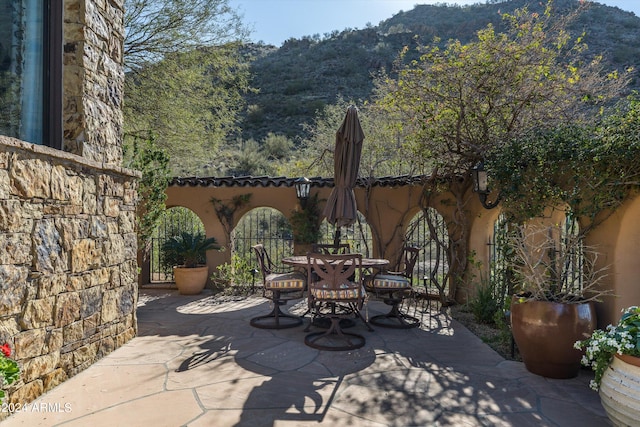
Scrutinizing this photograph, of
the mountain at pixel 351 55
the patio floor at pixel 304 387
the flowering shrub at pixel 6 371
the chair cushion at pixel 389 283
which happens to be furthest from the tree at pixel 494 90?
the mountain at pixel 351 55

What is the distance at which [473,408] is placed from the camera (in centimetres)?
298

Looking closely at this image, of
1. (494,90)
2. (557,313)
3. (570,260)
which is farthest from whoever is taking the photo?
(494,90)

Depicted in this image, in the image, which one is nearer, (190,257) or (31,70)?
(31,70)

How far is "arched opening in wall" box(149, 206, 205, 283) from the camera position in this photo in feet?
28.6

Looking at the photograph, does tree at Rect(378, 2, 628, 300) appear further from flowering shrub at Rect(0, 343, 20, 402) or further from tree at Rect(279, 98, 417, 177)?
flowering shrub at Rect(0, 343, 20, 402)

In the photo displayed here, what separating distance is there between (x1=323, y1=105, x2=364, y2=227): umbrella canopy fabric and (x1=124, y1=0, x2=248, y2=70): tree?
4922mm

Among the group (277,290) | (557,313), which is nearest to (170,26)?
(277,290)

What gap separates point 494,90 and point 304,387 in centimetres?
485

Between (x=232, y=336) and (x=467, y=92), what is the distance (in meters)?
4.75

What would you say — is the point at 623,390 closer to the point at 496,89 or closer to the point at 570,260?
the point at 570,260

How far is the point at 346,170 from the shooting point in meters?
5.25

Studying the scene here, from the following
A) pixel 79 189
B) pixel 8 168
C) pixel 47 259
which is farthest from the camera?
pixel 79 189

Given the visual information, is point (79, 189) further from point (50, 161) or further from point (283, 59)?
point (283, 59)

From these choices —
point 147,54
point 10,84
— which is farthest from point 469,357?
point 147,54
